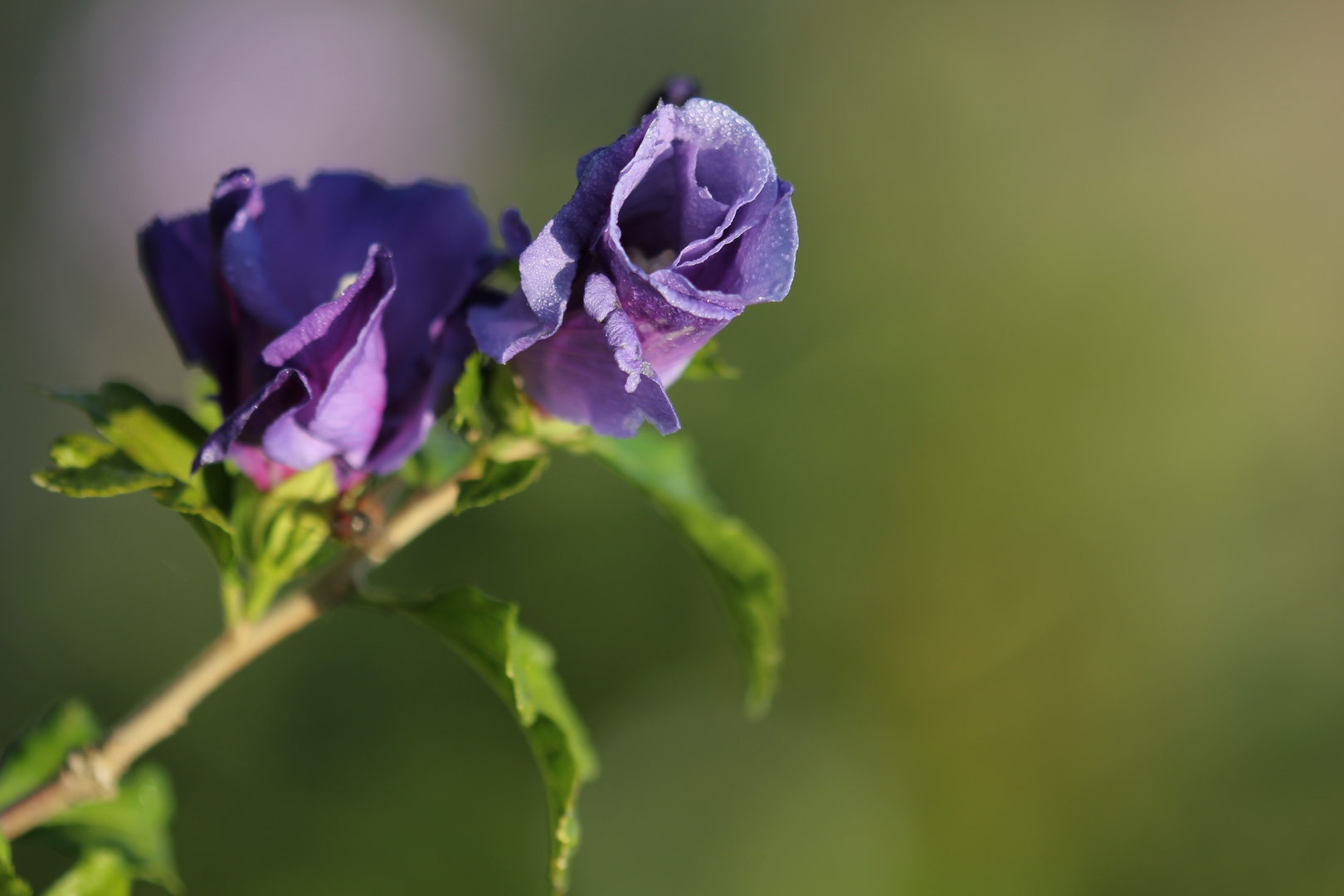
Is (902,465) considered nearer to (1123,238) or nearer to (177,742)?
(1123,238)

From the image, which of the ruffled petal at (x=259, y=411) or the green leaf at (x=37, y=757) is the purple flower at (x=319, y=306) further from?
the green leaf at (x=37, y=757)

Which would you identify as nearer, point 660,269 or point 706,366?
point 660,269

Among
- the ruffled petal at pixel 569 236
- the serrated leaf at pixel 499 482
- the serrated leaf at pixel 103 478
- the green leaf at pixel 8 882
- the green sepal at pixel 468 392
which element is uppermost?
the ruffled petal at pixel 569 236

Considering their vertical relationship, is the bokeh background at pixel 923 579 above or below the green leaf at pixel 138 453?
below

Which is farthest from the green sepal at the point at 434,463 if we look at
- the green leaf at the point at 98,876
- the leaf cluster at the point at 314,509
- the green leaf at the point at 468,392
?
the green leaf at the point at 98,876

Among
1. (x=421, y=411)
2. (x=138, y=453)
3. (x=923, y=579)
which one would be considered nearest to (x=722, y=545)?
(x=421, y=411)

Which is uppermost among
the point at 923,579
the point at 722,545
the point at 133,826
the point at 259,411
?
the point at 259,411

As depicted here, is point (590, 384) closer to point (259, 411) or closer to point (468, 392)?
point (468, 392)
